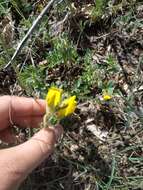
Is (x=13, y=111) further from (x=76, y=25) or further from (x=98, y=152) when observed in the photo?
(x=76, y=25)

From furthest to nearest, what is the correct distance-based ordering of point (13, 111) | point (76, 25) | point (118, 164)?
point (76, 25) < point (118, 164) < point (13, 111)

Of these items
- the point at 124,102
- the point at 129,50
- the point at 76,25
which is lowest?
the point at 124,102

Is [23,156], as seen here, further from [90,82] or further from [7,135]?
[90,82]

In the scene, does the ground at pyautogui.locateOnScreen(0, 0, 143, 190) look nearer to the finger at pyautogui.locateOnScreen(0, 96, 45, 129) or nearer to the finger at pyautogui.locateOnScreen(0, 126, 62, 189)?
the finger at pyautogui.locateOnScreen(0, 96, 45, 129)

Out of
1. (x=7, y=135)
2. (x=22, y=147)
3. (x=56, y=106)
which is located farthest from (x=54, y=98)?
(x=7, y=135)

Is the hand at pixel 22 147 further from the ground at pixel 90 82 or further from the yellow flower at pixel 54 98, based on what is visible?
the ground at pixel 90 82

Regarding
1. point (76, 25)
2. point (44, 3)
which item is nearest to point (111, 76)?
point (76, 25)

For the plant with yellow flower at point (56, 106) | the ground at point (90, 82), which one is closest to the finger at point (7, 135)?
the ground at point (90, 82)
